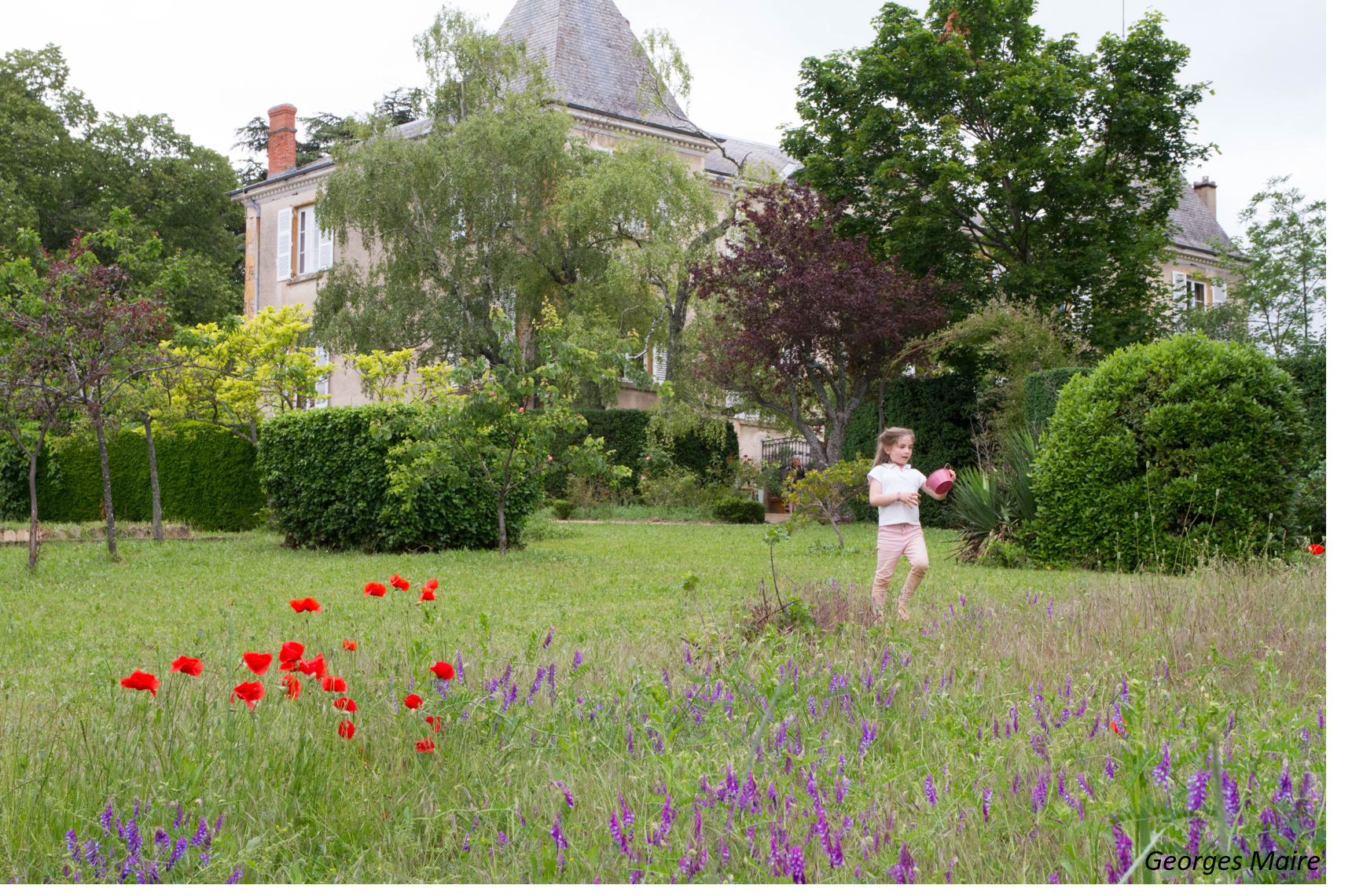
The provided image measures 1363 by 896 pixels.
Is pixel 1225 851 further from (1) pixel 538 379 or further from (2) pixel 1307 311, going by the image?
(2) pixel 1307 311

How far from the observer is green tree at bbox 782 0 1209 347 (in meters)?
18.8

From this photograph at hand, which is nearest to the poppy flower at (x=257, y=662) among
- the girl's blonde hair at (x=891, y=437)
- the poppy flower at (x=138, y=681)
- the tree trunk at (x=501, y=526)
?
the poppy flower at (x=138, y=681)

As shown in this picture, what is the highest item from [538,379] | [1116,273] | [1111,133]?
[1111,133]

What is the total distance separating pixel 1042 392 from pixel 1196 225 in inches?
1123

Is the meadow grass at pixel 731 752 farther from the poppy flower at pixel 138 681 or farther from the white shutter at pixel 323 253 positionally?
the white shutter at pixel 323 253

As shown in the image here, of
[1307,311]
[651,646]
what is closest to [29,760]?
[651,646]

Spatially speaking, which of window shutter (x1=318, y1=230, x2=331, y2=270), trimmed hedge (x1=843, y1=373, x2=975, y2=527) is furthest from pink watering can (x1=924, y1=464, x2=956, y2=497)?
window shutter (x1=318, y1=230, x2=331, y2=270)

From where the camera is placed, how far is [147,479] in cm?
1961

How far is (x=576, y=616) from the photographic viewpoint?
687 centimetres

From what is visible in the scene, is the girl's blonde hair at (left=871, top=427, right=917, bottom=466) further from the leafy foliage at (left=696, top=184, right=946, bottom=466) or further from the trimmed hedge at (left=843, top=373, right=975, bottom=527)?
the trimmed hedge at (left=843, top=373, right=975, bottom=527)

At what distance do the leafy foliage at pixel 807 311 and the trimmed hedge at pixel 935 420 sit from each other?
0.69 meters

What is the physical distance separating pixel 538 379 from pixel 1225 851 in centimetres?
1032

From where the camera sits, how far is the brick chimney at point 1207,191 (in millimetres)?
40375

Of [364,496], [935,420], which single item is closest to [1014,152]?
[935,420]
